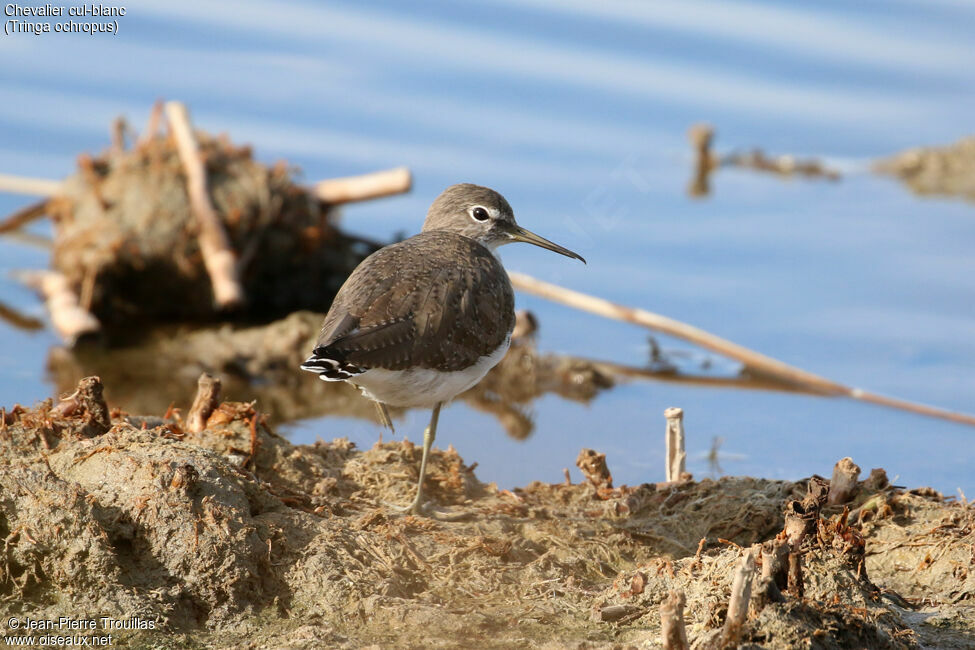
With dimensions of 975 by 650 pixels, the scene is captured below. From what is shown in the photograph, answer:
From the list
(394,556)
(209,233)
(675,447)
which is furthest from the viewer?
(209,233)

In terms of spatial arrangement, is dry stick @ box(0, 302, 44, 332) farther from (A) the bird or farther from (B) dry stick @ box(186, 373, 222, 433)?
(A) the bird

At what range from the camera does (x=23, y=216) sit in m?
11.9

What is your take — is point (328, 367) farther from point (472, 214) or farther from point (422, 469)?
point (472, 214)

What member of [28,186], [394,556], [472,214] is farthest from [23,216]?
Answer: [394,556]

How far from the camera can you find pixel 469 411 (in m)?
9.11

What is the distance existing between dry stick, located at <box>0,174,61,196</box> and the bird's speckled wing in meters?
6.20

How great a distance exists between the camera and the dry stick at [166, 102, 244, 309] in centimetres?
1003

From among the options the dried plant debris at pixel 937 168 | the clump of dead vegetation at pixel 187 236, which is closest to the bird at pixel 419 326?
the clump of dead vegetation at pixel 187 236

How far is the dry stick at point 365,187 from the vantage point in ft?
35.7

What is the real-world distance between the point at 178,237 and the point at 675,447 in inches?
211

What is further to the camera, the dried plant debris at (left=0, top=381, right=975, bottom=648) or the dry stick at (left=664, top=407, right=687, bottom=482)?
the dry stick at (left=664, top=407, right=687, bottom=482)

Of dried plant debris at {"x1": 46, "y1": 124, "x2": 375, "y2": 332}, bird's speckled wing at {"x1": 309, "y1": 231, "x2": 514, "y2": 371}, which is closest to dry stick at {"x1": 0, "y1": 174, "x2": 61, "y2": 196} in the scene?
dried plant debris at {"x1": 46, "y1": 124, "x2": 375, "y2": 332}

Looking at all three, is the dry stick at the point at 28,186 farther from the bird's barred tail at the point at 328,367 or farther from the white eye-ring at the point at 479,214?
the bird's barred tail at the point at 328,367

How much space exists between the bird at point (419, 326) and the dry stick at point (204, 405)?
571mm
